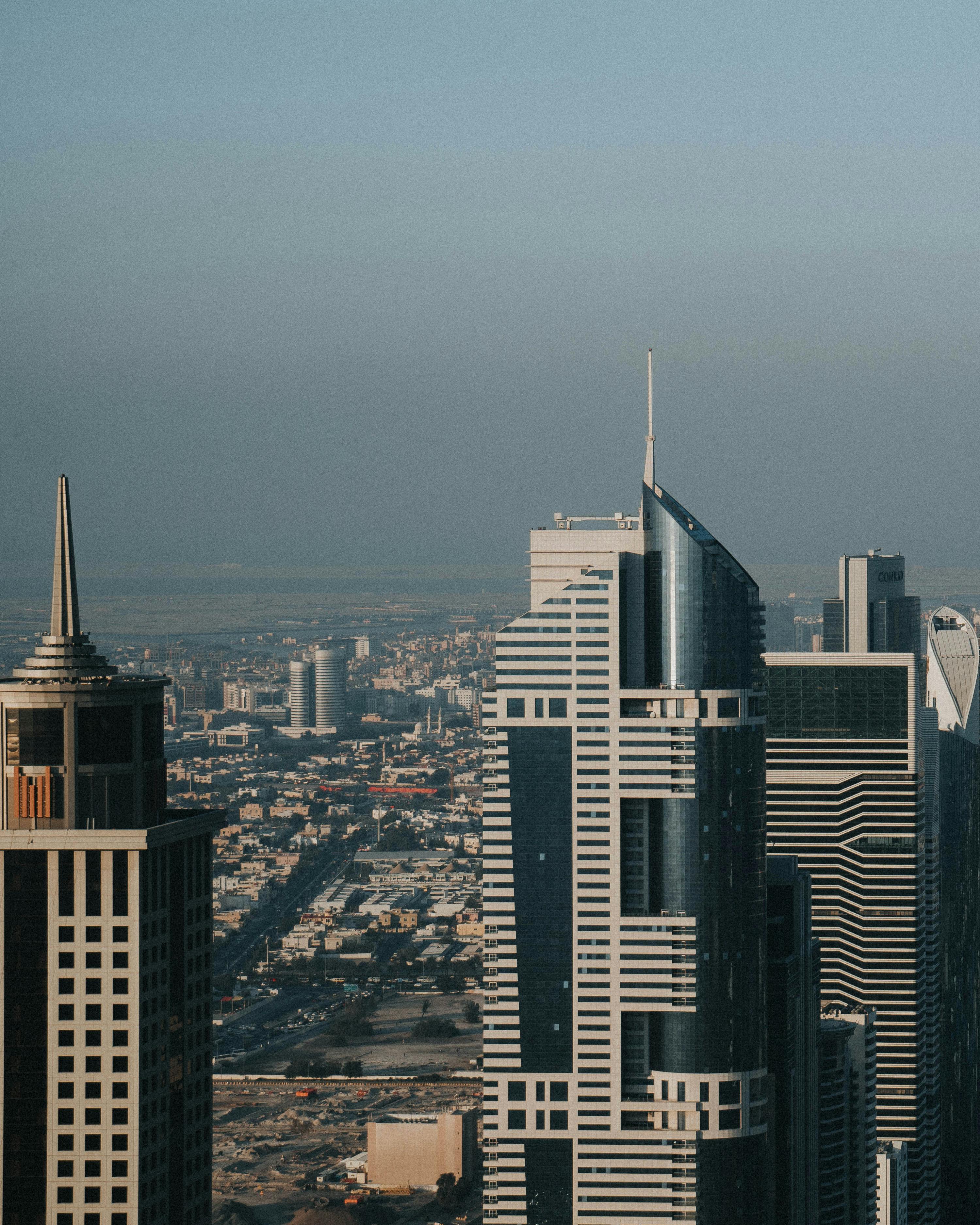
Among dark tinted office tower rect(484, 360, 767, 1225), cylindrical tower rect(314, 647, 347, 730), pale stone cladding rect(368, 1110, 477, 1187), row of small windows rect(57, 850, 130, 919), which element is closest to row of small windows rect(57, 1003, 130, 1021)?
row of small windows rect(57, 850, 130, 919)

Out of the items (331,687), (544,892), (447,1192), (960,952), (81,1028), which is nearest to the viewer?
(81,1028)

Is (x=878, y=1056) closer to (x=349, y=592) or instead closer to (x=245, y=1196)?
(x=245, y=1196)

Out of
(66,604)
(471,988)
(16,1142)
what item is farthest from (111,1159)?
(471,988)

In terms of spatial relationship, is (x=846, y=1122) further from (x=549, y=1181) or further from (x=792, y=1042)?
(x=549, y=1181)

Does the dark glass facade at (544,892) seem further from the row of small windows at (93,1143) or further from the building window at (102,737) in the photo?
the row of small windows at (93,1143)

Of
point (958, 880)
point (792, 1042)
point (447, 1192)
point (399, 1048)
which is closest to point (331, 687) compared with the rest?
point (399, 1048)

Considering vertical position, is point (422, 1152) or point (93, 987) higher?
point (93, 987)
